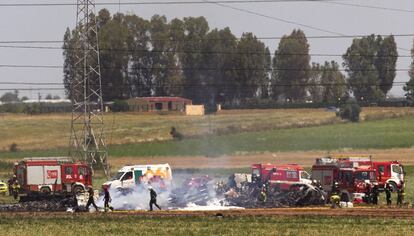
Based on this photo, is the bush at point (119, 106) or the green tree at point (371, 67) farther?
the green tree at point (371, 67)

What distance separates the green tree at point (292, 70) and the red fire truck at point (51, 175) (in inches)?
2806

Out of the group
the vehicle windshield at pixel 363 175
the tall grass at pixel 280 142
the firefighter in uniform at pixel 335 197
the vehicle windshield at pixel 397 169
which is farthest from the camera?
the tall grass at pixel 280 142

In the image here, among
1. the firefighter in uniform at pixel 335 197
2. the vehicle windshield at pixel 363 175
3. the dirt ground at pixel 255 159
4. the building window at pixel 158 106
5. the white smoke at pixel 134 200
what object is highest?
the building window at pixel 158 106

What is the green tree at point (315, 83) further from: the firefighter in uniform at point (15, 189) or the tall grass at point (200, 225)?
the tall grass at point (200, 225)

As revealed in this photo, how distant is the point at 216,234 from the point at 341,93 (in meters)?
127

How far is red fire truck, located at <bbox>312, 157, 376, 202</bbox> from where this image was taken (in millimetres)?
51700

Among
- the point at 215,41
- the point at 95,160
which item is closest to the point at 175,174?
the point at 95,160

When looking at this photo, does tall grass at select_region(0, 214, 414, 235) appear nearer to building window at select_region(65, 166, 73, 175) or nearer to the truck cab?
building window at select_region(65, 166, 73, 175)

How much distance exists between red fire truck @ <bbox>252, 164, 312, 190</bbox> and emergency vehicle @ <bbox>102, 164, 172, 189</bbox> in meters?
7.25

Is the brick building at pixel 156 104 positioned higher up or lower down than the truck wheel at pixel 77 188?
higher up

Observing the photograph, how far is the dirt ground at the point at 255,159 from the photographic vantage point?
84562 mm

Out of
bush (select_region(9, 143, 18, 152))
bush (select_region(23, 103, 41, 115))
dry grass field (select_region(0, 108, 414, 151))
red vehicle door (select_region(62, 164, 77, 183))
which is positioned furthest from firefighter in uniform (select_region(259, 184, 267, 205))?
bush (select_region(23, 103, 41, 115))

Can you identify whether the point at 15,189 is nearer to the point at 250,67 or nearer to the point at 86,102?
the point at 86,102

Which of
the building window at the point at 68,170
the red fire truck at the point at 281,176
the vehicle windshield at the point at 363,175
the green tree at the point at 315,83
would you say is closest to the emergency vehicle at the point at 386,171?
the red fire truck at the point at 281,176
